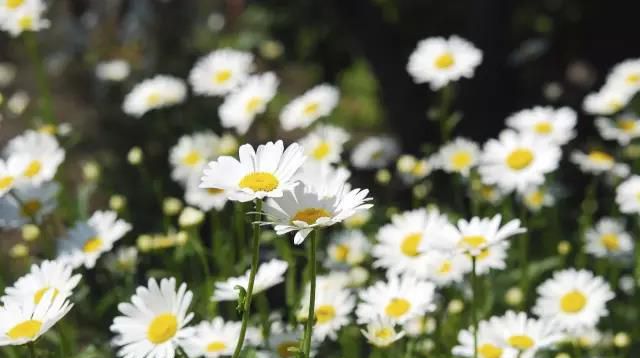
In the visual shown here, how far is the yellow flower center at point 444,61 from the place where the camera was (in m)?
2.46

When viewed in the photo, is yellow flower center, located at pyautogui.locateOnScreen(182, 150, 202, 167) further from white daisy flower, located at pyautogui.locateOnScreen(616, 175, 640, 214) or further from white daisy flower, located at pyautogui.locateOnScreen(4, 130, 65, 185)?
white daisy flower, located at pyautogui.locateOnScreen(616, 175, 640, 214)

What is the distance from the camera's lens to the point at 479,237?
1.63 m

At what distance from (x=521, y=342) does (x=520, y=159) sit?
595 millimetres

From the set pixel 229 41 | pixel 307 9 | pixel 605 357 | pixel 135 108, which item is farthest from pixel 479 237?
pixel 229 41

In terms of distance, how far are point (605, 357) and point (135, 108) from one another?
157 centimetres

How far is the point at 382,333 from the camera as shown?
1.70 m

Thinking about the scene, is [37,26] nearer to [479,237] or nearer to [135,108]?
[135,108]

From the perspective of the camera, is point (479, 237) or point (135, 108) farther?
point (135, 108)

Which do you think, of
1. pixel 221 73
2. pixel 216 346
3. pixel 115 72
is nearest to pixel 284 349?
pixel 216 346

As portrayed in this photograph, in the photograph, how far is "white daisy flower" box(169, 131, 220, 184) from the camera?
2.50m

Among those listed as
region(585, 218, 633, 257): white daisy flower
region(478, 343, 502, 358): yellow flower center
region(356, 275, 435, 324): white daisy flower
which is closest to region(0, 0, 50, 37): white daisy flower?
region(356, 275, 435, 324): white daisy flower

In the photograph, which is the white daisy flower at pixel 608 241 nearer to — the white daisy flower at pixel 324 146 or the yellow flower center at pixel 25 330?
the white daisy flower at pixel 324 146

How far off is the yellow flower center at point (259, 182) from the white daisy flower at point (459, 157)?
1.08 m

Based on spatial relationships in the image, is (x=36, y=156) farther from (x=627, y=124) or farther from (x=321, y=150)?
(x=627, y=124)
